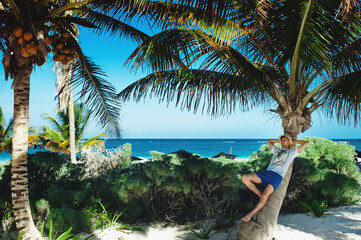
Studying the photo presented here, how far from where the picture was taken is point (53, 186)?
17.5 feet

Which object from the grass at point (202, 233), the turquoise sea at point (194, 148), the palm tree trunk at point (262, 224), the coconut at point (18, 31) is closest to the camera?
the coconut at point (18, 31)

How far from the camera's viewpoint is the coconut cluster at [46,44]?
3.44m

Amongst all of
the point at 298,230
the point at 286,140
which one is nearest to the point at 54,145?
the point at 298,230

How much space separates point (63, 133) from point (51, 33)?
15.9 meters

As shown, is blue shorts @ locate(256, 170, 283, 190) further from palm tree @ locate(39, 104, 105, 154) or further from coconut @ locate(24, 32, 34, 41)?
palm tree @ locate(39, 104, 105, 154)

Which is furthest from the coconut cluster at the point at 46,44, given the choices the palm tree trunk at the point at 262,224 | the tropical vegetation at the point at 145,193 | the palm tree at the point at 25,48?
the palm tree trunk at the point at 262,224

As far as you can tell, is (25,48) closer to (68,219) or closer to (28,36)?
(28,36)

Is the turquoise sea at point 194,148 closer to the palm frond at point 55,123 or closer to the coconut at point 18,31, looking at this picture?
the palm frond at point 55,123

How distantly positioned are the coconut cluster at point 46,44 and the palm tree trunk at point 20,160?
387mm

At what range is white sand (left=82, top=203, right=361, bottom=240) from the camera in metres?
4.73

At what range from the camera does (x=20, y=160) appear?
3777mm

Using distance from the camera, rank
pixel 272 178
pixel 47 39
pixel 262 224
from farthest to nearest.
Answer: pixel 272 178 < pixel 262 224 < pixel 47 39

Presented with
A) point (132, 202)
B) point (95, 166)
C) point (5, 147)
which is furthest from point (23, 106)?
point (5, 147)

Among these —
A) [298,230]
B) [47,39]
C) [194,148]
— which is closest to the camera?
[47,39]
